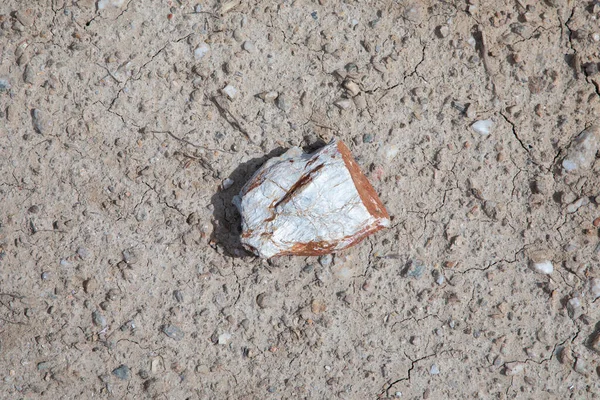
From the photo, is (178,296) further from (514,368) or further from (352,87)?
(514,368)

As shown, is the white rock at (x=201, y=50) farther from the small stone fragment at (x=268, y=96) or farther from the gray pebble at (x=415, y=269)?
the gray pebble at (x=415, y=269)

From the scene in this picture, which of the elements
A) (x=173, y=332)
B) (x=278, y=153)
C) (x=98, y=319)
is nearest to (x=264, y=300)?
(x=173, y=332)

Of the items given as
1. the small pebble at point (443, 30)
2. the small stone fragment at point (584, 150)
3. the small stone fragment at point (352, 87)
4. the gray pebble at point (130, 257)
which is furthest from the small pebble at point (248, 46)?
the small stone fragment at point (584, 150)

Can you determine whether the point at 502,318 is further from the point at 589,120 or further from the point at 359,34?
the point at 359,34

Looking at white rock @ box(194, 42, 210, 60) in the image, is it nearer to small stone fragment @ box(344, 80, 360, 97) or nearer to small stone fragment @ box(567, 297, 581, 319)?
small stone fragment @ box(344, 80, 360, 97)

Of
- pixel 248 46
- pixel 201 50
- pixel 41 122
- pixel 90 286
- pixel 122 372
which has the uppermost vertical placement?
pixel 41 122

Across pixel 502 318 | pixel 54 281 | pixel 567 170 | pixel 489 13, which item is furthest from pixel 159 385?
pixel 489 13
